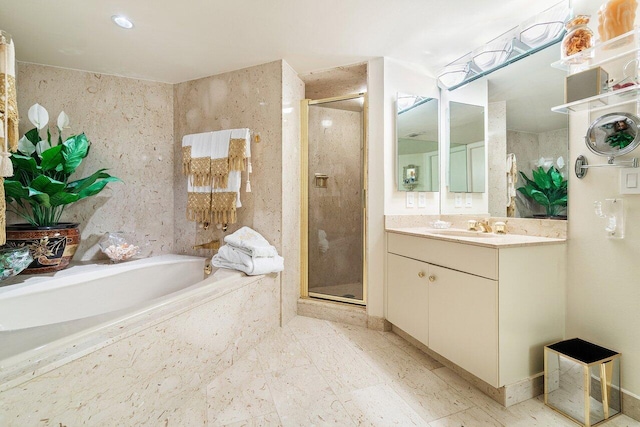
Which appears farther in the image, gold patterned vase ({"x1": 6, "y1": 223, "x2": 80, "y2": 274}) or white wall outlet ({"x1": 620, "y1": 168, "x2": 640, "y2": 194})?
gold patterned vase ({"x1": 6, "y1": 223, "x2": 80, "y2": 274})

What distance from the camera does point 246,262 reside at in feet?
6.13

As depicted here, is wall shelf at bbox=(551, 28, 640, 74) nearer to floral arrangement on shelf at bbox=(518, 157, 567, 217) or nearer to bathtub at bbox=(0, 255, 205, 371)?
floral arrangement on shelf at bbox=(518, 157, 567, 217)

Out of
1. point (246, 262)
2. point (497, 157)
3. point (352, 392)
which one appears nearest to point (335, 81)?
point (497, 157)

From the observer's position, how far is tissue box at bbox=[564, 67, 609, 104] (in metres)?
1.28

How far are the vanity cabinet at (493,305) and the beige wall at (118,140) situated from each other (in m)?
2.37

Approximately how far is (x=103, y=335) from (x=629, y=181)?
90.3 inches

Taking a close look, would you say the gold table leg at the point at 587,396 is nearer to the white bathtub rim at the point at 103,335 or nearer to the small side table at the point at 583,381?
the small side table at the point at 583,381

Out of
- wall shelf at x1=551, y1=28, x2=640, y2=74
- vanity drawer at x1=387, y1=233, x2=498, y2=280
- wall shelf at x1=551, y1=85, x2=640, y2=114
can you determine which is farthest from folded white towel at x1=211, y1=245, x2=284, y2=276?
wall shelf at x1=551, y1=28, x2=640, y2=74

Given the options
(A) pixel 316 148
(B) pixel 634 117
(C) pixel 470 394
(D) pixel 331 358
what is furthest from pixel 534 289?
(A) pixel 316 148

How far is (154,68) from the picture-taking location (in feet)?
7.41

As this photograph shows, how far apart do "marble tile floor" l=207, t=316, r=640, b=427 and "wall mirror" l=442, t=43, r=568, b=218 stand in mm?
1087

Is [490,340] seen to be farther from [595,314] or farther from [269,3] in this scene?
[269,3]

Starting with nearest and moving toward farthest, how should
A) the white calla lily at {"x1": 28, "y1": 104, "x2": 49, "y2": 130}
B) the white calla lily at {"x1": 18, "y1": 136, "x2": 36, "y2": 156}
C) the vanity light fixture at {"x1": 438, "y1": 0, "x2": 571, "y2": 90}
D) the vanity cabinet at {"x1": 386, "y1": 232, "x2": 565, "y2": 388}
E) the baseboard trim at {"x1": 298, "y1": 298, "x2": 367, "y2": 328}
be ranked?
the vanity cabinet at {"x1": 386, "y1": 232, "x2": 565, "y2": 388} < the vanity light fixture at {"x1": 438, "y1": 0, "x2": 571, "y2": 90} < the white calla lily at {"x1": 28, "y1": 104, "x2": 49, "y2": 130} < the white calla lily at {"x1": 18, "y1": 136, "x2": 36, "y2": 156} < the baseboard trim at {"x1": 298, "y1": 298, "x2": 367, "y2": 328}

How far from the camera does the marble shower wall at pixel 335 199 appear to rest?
8.14 feet
